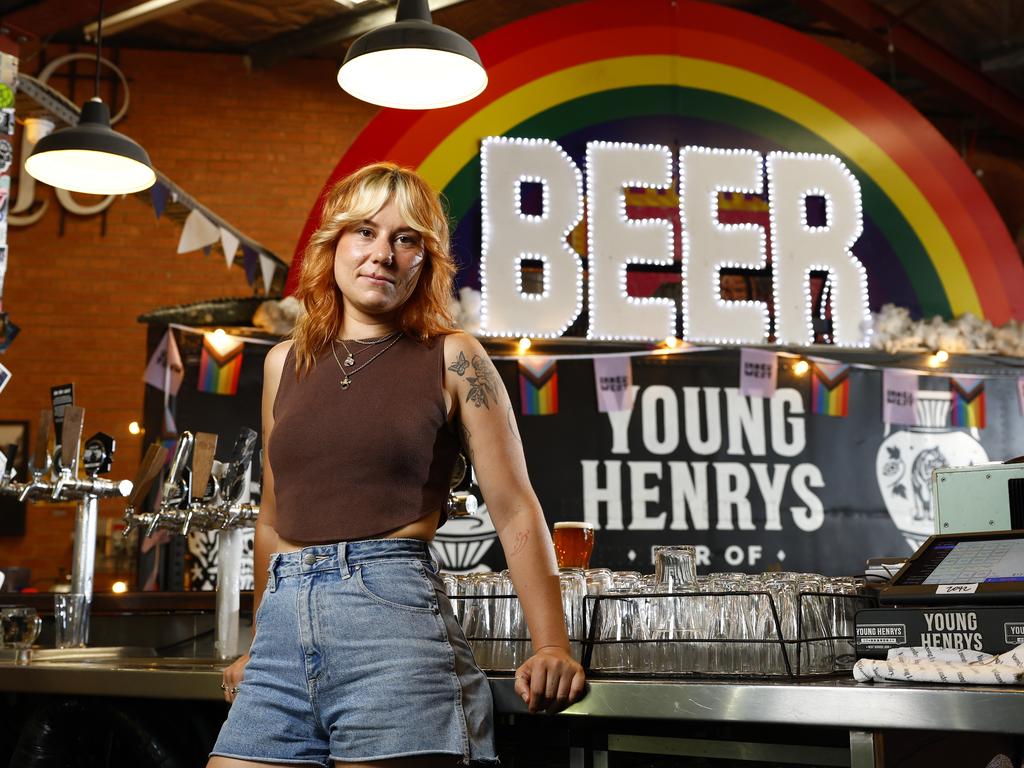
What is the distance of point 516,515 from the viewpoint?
1774mm

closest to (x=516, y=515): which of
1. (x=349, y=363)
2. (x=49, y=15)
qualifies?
(x=349, y=363)

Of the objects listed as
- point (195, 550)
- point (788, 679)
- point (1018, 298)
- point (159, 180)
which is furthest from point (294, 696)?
point (1018, 298)

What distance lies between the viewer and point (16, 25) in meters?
5.87

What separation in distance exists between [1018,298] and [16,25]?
5.60 meters

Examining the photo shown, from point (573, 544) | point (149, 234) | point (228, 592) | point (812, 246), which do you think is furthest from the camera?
point (149, 234)

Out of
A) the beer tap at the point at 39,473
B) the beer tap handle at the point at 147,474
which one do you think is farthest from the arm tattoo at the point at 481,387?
the beer tap at the point at 39,473

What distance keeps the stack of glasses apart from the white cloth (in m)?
0.13

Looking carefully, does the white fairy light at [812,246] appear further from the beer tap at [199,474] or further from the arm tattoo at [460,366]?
the arm tattoo at [460,366]

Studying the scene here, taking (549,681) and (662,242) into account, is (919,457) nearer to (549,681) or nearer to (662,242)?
(662,242)

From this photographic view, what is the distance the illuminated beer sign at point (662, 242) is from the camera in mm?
6031

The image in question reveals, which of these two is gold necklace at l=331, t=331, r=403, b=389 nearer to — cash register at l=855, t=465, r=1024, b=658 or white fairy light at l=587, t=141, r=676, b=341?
cash register at l=855, t=465, r=1024, b=658

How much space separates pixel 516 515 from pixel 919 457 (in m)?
5.11

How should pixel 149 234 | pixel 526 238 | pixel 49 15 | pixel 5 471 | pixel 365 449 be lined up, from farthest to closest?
pixel 149 234 < pixel 526 238 < pixel 49 15 < pixel 5 471 < pixel 365 449

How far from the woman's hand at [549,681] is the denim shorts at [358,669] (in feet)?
0.23
